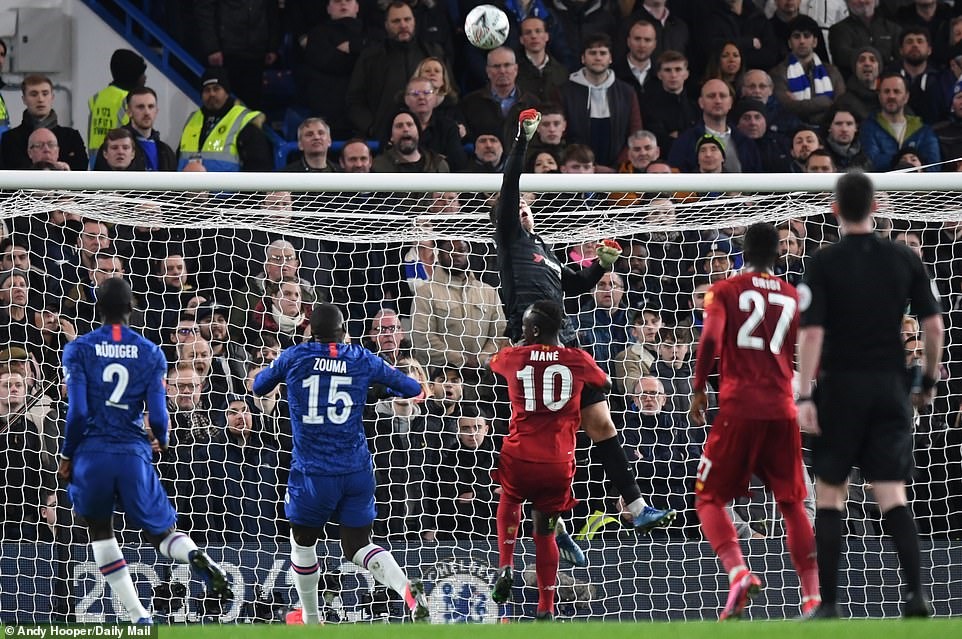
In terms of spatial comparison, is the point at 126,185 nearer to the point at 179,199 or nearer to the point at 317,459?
the point at 179,199

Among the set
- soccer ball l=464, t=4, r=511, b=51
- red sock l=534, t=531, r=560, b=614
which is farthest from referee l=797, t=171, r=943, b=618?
soccer ball l=464, t=4, r=511, b=51

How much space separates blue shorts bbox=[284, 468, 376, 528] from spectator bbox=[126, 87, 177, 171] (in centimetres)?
390

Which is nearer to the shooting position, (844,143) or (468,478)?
(468,478)

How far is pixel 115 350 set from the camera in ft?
26.1

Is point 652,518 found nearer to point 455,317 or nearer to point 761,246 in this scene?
point 761,246

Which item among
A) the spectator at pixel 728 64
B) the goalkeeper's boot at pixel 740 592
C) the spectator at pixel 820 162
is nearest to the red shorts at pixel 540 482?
the goalkeeper's boot at pixel 740 592

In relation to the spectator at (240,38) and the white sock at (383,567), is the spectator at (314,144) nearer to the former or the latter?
the spectator at (240,38)

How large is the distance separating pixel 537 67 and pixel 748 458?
6.30m

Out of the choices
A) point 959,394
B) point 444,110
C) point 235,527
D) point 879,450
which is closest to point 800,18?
point 444,110

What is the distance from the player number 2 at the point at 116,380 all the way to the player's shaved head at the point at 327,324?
1.06m

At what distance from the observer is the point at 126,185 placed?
9.19m

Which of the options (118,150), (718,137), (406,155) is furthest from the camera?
(718,137)

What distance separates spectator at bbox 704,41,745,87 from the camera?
43.4 feet

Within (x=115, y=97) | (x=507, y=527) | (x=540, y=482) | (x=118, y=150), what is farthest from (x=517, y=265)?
(x=115, y=97)
